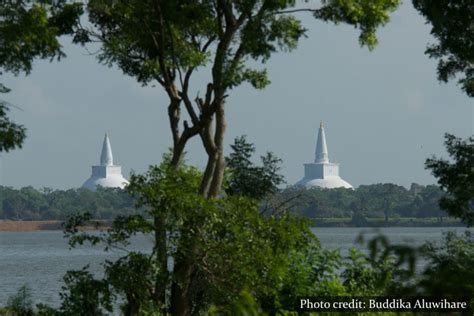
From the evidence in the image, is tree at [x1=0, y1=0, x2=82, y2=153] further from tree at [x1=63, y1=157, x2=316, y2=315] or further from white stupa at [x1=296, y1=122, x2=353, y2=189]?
white stupa at [x1=296, y1=122, x2=353, y2=189]

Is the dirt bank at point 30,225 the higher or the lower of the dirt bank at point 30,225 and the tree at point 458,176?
the higher

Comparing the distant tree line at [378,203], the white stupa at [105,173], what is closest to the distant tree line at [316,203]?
the distant tree line at [378,203]

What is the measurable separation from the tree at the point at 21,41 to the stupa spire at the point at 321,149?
137m

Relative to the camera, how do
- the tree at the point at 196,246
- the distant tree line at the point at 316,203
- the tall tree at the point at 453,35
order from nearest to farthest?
the tree at the point at 196,246, the tall tree at the point at 453,35, the distant tree line at the point at 316,203

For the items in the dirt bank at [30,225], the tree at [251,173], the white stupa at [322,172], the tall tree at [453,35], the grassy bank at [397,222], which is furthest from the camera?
the white stupa at [322,172]

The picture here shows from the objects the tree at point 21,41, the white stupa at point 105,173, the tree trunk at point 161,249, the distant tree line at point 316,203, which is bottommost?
the tree trunk at point 161,249

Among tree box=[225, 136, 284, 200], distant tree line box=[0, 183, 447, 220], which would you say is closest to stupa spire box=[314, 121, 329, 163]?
distant tree line box=[0, 183, 447, 220]

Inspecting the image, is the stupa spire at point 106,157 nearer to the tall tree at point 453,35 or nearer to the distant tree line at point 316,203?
the distant tree line at point 316,203

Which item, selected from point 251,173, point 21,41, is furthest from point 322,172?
point 21,41

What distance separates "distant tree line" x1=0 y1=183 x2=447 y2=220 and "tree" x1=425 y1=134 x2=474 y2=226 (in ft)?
198

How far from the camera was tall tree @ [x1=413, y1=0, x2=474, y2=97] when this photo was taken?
15414 millimetres

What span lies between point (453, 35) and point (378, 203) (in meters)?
74.6

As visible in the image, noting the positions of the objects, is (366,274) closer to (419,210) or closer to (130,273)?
(130,273)

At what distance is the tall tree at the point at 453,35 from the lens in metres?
15.4
